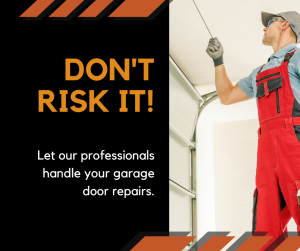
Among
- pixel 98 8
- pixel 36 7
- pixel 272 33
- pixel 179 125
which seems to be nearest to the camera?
pixel 272 33

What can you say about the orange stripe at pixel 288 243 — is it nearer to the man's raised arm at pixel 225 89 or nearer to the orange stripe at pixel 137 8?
the man's raised arm at pixel 225 89

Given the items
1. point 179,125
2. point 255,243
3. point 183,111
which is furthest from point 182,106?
point 255,243

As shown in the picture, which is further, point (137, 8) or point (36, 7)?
point (137, 8)

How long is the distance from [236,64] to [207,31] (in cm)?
104

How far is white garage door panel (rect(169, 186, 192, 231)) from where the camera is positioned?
16.8 ft

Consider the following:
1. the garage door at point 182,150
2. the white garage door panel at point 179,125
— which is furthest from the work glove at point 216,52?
the white garage door panel at point 179,125

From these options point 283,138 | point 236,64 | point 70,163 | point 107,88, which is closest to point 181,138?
point 236,64

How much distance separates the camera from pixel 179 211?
5.39 metres

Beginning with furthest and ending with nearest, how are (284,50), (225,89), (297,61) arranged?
(225,89)
(284,50)
(297,61)

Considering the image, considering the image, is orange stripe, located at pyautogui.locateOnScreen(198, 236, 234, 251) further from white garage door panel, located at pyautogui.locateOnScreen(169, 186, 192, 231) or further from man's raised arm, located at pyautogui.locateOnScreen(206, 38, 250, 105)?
white garage door panel, located at pyautogui.locateOnScreen(169, 186, 192, 231)

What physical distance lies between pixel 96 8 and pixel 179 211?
3.21 meters

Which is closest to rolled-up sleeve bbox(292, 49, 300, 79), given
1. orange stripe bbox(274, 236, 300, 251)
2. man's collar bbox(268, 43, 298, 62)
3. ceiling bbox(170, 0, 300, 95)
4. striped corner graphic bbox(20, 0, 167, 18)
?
man's collar bbox(268, 43, 298, 62)

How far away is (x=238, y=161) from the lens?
7664 mm

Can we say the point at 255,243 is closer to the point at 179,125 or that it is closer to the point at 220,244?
the point at 220,244
